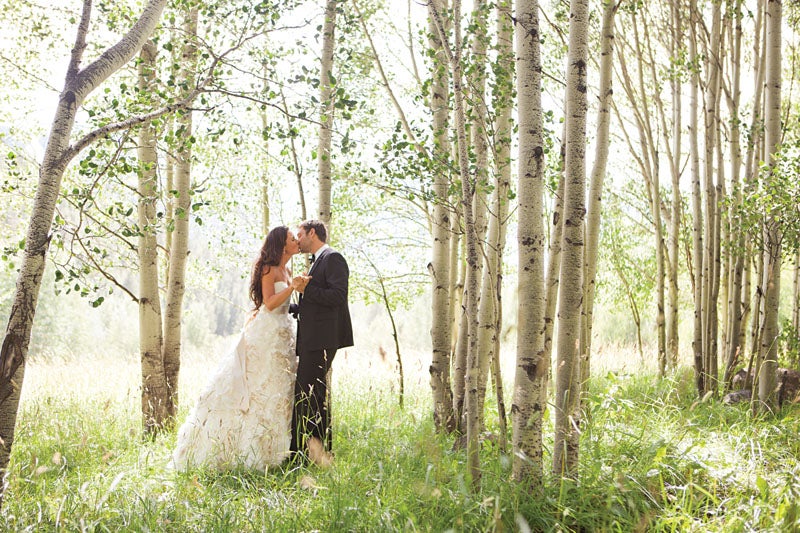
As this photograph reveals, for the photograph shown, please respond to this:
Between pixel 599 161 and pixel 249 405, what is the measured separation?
2.93 metres

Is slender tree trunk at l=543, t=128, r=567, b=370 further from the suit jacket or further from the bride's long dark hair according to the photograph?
the bride's long dark hair

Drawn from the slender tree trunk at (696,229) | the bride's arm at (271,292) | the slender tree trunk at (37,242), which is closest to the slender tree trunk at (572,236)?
the bride's arm at (271,292)

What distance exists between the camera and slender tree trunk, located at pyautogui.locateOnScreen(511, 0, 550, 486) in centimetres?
304

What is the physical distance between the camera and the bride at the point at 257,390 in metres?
4.06

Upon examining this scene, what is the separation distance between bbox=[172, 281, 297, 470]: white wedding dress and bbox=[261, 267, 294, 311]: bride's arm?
0.17ft

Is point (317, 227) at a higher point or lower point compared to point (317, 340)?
higher

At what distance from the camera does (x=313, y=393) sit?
429 cm

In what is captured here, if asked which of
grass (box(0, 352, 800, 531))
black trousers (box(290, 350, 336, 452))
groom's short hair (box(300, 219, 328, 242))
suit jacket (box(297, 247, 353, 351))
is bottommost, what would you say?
grass (box(0, 352, 800, 531))

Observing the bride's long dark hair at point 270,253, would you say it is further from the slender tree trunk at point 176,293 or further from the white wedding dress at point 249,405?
the slender tree trunk at point 176,293

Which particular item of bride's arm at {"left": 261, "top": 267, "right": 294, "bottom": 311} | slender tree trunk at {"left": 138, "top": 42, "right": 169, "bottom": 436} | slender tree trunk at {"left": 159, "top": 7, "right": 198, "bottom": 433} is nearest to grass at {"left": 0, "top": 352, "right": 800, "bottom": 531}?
slender tree trunk at {"left": 138, "top": 42, "right": 169, "bottom": 436}

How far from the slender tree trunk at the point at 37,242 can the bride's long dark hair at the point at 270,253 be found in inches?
61.5

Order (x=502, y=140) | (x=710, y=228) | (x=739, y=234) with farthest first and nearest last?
(x=710, y=228) → (x=739, y=234) → (x=502, y=140)

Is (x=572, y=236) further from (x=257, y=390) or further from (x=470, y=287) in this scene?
(x=257, y=390)

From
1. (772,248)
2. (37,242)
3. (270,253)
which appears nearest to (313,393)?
(270,253)
